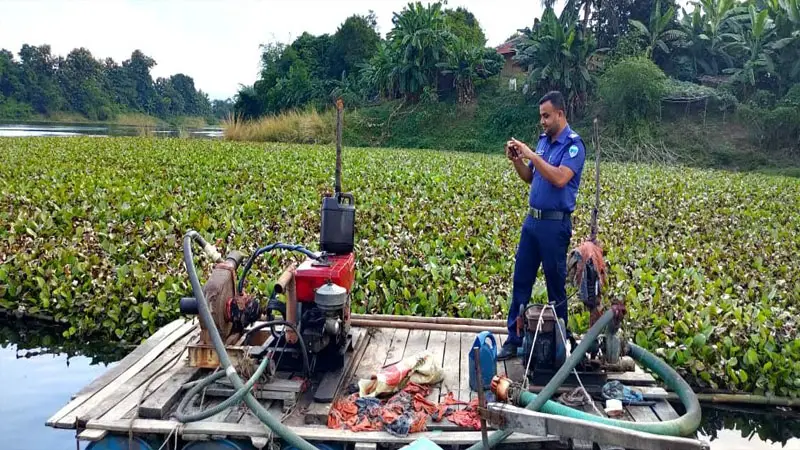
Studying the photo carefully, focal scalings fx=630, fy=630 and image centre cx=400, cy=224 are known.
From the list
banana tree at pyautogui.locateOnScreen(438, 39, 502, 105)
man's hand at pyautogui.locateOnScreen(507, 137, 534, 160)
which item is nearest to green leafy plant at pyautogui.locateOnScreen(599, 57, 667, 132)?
banana tree at pyautogui.locateOnScreen(438, 39, 502, 105)

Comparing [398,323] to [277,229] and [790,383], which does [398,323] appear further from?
[277,229]

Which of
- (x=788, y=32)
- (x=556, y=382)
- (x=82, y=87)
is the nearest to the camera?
(x=556, y=382)

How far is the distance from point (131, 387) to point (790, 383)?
13.4ft

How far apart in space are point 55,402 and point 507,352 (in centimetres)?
300

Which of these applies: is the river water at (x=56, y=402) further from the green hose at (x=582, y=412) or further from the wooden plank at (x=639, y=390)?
the green hose at (x=582, y=412)

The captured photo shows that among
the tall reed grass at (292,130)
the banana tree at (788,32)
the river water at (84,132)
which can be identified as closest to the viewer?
the banana tree at (788,32)

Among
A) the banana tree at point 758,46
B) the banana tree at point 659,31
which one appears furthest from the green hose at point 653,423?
the banana tree at point 758,46

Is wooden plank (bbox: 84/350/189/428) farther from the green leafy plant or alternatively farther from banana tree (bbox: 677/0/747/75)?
banana tree (bbox: 677/0/747/75)

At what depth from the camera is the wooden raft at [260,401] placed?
9.02ft

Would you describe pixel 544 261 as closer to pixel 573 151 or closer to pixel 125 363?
pixel 573 151

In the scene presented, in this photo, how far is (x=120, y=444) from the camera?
2.81 meters

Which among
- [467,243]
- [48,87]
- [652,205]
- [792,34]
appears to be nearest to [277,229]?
[467,243]

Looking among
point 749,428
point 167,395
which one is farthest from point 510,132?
point 167,395

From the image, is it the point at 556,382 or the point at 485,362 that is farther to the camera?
the point at 485,362
